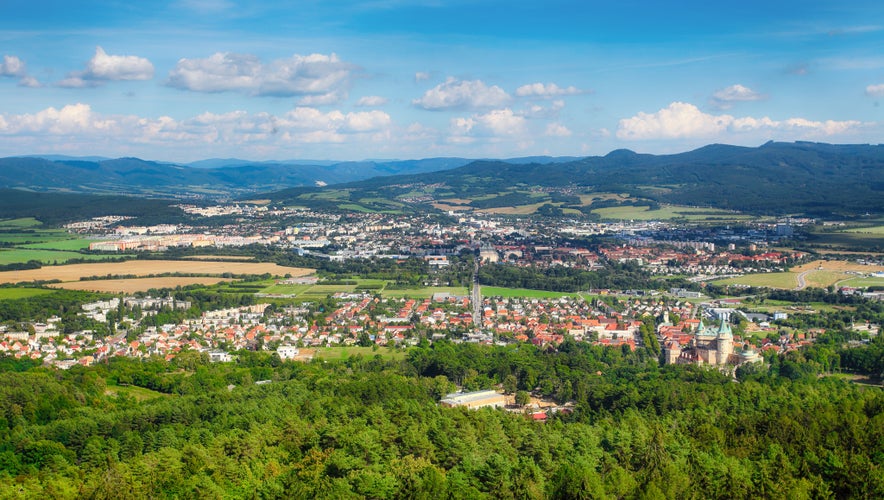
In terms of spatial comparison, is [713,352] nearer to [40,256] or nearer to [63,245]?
[40,256]

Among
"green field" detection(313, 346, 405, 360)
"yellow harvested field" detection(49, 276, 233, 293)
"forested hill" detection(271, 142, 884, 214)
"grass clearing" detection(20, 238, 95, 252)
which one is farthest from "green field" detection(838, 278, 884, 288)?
"grass clearing" detection(20, 238, 95, 252)

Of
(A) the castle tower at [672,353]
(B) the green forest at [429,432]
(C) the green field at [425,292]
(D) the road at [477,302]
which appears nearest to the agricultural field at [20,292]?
(B) the green forest at [429,432]

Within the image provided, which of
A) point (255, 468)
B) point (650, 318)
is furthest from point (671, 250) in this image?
point (255, 468)

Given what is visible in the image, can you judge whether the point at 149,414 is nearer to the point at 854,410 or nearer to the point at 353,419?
the point at 353,419

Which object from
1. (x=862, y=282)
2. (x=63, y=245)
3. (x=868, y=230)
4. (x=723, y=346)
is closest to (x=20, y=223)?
(x=63, y=245)

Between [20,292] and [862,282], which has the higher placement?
[20,292]

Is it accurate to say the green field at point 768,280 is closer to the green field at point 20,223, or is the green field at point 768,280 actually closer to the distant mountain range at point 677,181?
the distant mountain range at point 677,181

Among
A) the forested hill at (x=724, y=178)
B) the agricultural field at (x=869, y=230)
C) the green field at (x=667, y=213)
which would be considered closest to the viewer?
the agricultural field at (x=869, y=230)
